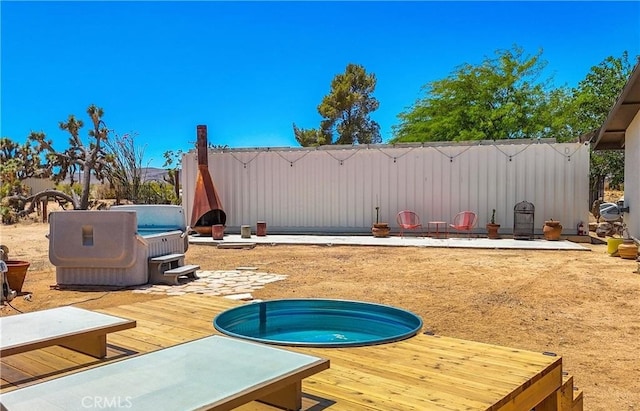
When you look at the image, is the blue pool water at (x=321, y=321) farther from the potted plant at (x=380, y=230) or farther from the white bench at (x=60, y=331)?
the potted plant at (x=380, y=230)

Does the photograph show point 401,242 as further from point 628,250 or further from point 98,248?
point 98,248

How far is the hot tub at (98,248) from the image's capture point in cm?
683

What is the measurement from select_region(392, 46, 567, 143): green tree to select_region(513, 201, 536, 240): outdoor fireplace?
9821 millimetres

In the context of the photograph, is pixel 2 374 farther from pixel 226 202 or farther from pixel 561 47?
pixel 561 47

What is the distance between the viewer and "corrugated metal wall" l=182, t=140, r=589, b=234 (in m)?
12.9

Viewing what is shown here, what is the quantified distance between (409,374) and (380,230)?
35.2 ft

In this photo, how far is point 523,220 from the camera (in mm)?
12680

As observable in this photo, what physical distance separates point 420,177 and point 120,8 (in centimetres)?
844

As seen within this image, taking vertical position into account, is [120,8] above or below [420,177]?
above

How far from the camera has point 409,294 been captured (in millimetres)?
6430

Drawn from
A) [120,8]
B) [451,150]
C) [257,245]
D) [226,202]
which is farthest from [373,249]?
[120,8]

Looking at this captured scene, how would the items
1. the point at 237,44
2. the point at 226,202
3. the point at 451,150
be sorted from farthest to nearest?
the point at 237,44 < the point at 226,202 < the point at 451,150

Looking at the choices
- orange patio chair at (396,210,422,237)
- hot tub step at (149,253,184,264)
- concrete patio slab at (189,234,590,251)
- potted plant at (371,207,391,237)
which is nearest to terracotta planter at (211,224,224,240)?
concrete patio slab at (189,234,590,251)

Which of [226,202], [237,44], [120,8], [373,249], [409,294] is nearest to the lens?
[409,294]
